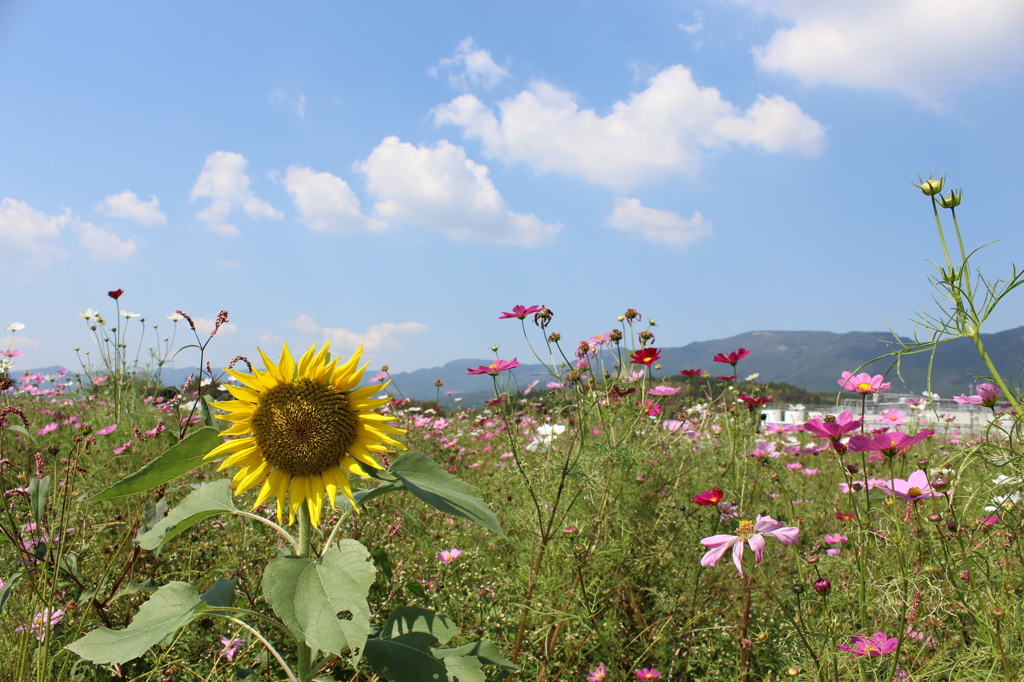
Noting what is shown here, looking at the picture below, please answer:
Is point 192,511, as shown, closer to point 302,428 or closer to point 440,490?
point 302,428

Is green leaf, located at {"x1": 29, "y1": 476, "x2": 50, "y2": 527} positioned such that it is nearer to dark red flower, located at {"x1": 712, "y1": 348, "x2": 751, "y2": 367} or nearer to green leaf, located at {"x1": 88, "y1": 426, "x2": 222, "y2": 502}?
green leaf, located at {"x1": 88, "y1": 426, "x2": 222, "y2": 502}

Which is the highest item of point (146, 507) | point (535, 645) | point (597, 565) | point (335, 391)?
point (335, 391)

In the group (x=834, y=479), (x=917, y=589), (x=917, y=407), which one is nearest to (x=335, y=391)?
(x=917, y=589)

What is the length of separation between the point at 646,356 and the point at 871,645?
1451 millimetres

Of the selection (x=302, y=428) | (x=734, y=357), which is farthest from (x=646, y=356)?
(x=302, y=428)

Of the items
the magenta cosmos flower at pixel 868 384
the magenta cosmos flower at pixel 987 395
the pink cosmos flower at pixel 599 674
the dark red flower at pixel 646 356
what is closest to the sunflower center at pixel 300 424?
the pink cosmos flower at pixel 599 674

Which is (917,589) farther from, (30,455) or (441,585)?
(30,455)

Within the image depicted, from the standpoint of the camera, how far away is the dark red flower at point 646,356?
2666mm

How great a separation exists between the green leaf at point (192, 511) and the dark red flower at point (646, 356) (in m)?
1.87

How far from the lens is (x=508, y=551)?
8.88 ft

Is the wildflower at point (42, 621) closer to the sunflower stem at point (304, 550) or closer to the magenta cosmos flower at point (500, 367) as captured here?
the sunflower stem at point (304, 550)

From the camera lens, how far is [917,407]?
4.86 meters

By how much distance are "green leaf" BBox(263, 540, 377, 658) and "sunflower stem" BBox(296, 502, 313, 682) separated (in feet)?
0.56

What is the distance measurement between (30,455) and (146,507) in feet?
11.3
